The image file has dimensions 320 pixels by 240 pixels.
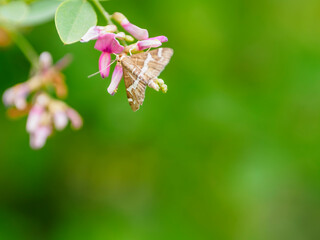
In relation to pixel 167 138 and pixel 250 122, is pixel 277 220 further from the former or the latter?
pixel 167 138

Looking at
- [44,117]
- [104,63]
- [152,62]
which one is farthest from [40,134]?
[152,62]

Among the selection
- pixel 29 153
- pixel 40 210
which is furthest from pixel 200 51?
pixel 40 210

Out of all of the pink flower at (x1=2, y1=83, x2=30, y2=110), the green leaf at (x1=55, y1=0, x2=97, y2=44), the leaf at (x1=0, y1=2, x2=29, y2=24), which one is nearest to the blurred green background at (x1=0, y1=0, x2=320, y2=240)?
the pink flower at (x1=2, y1=83, x2=30, y2=110)

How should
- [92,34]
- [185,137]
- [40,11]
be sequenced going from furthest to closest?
[185,137] → [40,11] → [92,34]

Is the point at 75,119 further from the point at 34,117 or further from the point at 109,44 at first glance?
the point at 109,44

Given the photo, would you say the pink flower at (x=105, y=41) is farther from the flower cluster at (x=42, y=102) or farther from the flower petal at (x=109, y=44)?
the flower cluster at (x=42, y=102)

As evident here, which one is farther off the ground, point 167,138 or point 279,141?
point 279,141
